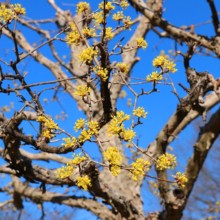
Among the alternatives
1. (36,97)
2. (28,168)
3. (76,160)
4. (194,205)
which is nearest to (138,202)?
(28,168)

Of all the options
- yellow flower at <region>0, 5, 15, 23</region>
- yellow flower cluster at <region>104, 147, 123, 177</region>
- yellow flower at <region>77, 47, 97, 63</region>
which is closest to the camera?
yellow flower cluster at <region>104, 147, 123, 177</region>

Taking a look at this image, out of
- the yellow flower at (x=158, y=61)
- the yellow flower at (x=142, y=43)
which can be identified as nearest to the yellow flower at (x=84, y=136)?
the yellow flower at (x=158, y=61)

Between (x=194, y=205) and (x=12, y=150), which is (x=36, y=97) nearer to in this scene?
(x=12, y=150)

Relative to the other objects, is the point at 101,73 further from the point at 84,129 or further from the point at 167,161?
the point at 167,161

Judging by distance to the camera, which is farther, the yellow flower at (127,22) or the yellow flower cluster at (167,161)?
the yellow flower at (127,22)

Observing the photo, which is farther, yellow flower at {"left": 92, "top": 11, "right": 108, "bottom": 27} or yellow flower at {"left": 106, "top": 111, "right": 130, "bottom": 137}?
yellow flower at {"left": 92, "top": 11, "right": 108, "bottom": 27}

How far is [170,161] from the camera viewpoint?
54.4 inches

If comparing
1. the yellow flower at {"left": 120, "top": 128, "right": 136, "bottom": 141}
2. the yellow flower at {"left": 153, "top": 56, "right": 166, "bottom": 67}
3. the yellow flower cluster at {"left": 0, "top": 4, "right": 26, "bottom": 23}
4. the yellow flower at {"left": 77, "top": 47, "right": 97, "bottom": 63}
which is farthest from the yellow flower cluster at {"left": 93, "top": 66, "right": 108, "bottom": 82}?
the yellow flower cluster at {"left": 0, "top": 4, "right": 26, "bottom": 23}

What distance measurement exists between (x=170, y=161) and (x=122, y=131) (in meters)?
0.33

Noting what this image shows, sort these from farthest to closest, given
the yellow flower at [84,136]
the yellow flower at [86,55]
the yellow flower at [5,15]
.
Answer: the yellow flower at [5,15], the yellow flower at [86,55], the yellow flower at [84,136]

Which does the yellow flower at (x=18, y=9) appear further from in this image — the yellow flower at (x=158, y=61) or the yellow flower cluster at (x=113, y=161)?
the yellow flower cluster at (x=113, y=161)

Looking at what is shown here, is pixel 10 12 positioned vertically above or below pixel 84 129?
above

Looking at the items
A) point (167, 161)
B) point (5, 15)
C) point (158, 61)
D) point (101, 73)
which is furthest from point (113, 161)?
point (5, 15)

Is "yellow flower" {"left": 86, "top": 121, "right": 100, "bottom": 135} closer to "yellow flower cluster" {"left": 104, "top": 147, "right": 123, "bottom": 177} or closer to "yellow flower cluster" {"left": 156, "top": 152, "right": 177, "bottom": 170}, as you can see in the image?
"yellow flower cluster" {"left": 104, "top": 147, "right": 123, "bottom": 177}
